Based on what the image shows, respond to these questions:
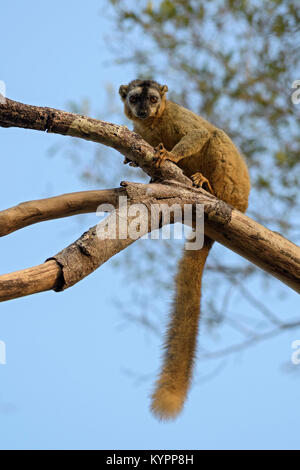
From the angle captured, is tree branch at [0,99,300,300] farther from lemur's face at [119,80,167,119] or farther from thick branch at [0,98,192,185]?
lemur's face at [119,80,167,119]

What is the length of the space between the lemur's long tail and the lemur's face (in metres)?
1.09

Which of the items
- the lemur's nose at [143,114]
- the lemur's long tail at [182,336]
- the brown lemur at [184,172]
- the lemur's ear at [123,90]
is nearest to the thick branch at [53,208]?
the brown lemur at [184,172]

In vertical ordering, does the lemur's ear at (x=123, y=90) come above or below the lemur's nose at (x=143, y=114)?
above

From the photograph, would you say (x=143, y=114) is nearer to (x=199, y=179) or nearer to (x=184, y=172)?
(x=184, y=172)

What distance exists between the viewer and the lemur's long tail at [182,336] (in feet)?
11.1

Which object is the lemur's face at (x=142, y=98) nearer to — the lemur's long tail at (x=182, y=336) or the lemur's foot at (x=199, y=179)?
the lemur's foot at (x=199, y=179)

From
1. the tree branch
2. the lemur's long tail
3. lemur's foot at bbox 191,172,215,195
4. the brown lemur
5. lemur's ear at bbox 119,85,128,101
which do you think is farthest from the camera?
lemur's ear at bbox 119,85,128,101

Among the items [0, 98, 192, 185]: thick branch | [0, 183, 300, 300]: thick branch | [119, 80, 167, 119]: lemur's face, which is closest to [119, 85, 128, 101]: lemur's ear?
[119, 80, 167, 119]: lemur's face

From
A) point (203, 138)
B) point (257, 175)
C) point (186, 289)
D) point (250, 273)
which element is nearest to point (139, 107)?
point (203, 138)

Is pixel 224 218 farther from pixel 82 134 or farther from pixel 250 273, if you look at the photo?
pixel 250 273

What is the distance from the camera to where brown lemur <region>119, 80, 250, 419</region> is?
349cm

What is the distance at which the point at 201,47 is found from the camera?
21.3ft

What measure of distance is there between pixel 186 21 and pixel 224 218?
151 inches

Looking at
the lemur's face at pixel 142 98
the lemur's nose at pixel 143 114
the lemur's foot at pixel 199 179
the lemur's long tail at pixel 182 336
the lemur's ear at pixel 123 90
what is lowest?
the lemur's long tail at pixel 182 336
